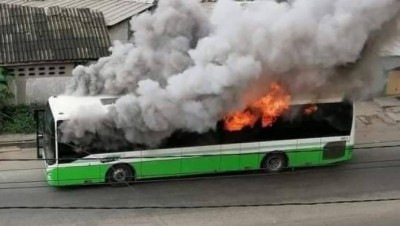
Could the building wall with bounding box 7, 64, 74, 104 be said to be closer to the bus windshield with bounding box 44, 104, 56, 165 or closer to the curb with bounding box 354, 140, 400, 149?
the bus windshield with bounding box 44, 104, 56, 165

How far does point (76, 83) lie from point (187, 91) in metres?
3.32

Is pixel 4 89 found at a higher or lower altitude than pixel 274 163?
higher

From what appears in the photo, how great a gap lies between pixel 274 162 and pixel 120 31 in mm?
7640

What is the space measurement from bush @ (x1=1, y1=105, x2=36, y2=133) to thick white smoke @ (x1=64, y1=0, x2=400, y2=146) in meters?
4.85

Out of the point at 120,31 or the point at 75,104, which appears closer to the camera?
the point at 75,104

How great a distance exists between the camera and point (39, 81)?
74.1 feet

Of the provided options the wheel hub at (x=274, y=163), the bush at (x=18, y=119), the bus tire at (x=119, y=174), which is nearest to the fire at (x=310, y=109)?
the wheel hub at (x=274, y=163)

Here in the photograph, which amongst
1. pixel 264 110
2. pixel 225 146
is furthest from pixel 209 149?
pixel 264 110

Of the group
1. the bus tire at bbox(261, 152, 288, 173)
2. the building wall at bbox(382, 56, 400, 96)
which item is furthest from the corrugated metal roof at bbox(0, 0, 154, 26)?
the building wall at bbox(382, 56, 400, 96)

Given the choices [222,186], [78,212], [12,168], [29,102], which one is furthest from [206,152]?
[29,102]

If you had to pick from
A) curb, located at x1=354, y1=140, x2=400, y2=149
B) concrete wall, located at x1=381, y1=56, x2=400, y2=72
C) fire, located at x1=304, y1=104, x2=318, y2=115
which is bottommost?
curb, located at x1=354, y1=140, x2=400, y2=149

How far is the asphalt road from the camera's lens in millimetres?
16891

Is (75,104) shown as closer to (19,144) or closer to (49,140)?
(49,140)

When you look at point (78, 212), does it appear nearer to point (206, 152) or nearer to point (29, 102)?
point (206, 152)
